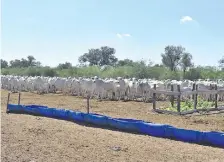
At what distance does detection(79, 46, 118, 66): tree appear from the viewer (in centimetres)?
9012

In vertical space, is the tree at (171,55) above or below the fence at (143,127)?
above

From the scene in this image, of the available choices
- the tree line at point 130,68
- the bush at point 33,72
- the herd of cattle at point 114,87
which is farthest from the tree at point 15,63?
the herd of cattle at point 114,87

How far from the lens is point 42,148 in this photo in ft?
28.0

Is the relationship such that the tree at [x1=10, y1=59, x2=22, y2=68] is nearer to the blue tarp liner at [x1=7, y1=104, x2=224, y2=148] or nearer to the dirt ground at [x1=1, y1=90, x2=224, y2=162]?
the blue tarp liner at [x1=7, y1=104, x2=224, y2=148]

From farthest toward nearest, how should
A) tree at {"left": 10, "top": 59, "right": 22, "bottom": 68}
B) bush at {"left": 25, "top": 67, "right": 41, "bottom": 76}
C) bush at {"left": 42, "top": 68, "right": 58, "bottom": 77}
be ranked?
1. tree at {"left": 10, "top": 59, "right": 22, "bottom": 68}
2. bush at {"left": 25, "top": 67, "right": 41, "bottom": 76}
3. bush at {"left": 42, "top": 68, "right": 58, "bottom": 77}

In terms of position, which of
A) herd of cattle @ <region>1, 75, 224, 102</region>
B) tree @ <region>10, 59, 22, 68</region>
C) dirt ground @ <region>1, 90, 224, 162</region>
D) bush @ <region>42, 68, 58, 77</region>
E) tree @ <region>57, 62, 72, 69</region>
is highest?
tree @ <region>10, 59, 22, 68</region>

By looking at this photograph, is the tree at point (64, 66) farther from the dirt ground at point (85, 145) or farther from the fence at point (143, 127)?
the dirt ground at point (85, 145)

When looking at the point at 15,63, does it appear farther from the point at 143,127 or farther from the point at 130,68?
the point at 143,127

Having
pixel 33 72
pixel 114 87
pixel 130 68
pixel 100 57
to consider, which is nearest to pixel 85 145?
pixel 114 87

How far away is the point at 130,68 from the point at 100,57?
137 feet

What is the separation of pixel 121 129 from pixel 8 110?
20.2 ft

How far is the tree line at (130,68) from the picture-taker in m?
46.7

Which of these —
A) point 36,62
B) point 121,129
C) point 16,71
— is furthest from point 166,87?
point 36,62

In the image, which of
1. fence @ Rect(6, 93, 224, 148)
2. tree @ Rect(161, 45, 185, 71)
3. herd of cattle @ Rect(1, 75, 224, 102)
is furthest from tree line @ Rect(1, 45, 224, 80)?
fence @ Rect(6, 93, 224, 148)
